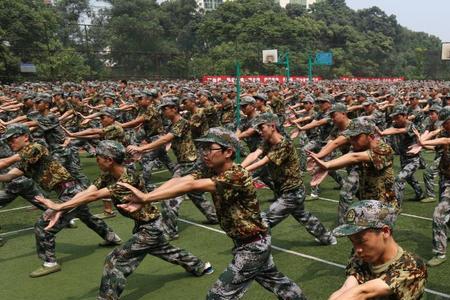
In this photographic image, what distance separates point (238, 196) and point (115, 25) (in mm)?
55782

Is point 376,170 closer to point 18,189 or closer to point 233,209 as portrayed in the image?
point 233,209

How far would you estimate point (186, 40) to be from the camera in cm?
7350

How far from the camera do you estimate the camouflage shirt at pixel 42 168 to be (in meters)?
7.10

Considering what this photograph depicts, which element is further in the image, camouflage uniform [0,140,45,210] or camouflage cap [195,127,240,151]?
camouflage uniform [0,140,45,210]

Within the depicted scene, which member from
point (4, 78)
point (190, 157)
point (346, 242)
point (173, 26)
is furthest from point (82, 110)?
point (173, 26)

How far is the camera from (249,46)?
6019cm

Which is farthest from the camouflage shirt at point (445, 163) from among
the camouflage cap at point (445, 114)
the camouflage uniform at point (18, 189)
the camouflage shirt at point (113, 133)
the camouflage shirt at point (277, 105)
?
the camouflage shirt at point (277, 105)

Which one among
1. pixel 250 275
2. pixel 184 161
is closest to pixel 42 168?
pixel 184 161

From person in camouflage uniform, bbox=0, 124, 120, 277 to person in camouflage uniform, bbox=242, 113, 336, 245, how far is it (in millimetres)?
2724

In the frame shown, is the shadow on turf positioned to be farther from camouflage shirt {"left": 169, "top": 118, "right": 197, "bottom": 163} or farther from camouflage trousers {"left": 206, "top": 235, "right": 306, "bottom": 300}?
camouflage shirt {"left": 169, "top": 118, "right": 197, "bottom": 163}

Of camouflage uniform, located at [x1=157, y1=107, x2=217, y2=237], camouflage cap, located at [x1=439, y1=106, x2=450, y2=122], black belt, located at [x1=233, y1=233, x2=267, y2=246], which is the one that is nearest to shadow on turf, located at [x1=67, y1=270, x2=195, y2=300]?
camouflage uniform, located at [x1=157, y1=107, x2=217, y2=237]

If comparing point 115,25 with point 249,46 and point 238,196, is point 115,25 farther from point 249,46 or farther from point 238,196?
point 238,196

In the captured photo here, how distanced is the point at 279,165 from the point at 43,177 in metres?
3.53

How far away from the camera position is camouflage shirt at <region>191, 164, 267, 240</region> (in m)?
4.28
